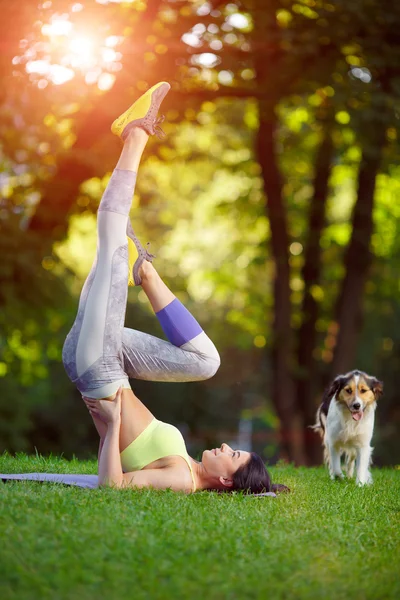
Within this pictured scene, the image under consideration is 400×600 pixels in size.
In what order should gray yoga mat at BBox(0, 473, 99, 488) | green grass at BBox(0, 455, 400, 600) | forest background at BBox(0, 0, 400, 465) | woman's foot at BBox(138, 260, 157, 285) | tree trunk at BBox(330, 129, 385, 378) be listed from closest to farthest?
green grass at BBox(0, 455, 400, 600) → gray yoga mat at BBox(0, 473, 99, 488) → woman's foot at BBox(138, 260, 157, 285) → forest background at BBox(0, 0, 400, 465) → tree trunk at BBox(330, 129, 385, 378)

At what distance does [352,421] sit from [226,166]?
38.8ft

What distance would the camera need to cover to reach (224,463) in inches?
283

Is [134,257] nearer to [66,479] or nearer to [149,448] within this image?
[149,448]

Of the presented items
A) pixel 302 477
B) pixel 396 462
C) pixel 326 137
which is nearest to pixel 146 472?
pixel 302 477

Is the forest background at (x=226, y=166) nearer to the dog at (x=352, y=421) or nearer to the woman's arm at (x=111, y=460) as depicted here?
the woman's arm at (x=111, y=460)

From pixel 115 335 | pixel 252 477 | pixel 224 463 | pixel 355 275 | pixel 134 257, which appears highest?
pixel 134 257

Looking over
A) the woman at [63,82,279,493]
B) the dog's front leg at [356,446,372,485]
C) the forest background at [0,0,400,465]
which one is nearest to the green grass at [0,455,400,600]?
the woman at [63,82,279,493]

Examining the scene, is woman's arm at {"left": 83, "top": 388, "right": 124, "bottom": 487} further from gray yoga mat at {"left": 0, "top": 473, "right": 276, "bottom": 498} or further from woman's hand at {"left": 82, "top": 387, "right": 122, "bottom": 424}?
gray yoga mat at {"left": 0, "top": 473, "right": 276, "bottom": 498}

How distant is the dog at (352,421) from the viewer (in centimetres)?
959

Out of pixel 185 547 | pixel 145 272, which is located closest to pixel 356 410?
pixel 145 272

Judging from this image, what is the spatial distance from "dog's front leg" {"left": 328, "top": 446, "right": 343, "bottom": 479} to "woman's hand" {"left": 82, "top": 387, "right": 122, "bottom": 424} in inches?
144

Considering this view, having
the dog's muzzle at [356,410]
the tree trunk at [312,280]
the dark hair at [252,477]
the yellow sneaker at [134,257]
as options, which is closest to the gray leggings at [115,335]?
the yellow sneaker at [134,257]

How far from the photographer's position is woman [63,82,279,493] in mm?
6672

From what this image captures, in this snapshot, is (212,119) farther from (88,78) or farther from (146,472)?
(146,472)
